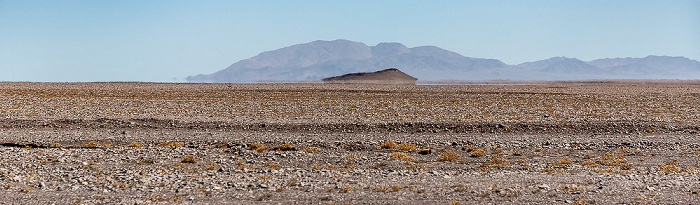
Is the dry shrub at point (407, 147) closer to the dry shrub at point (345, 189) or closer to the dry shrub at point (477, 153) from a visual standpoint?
the dry shrub at point (477, 153)

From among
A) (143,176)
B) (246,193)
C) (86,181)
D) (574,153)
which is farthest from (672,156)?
(86,181)

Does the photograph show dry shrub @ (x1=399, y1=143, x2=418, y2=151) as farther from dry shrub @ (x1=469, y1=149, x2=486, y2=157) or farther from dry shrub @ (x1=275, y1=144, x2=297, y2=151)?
dry shrub @ (x1=275, y1=144, x2=297, y2=151)

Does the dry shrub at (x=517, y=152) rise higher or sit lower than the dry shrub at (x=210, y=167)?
lower

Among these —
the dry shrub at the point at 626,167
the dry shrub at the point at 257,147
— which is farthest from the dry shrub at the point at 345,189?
the dry shrub at the point at 626,167

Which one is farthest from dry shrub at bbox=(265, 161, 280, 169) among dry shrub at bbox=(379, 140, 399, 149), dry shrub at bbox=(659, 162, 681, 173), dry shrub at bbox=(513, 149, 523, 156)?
dry shrub at bbox=(659, 162, 681, 173)

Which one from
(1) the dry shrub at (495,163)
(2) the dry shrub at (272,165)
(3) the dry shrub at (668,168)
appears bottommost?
(3) the dry shrub at (668,168)

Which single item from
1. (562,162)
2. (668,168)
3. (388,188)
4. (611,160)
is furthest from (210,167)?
(668,168)

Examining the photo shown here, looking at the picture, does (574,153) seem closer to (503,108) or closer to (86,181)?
(86,181)

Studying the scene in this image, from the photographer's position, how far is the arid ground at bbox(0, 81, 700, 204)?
1516cm

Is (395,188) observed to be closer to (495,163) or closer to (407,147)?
(495,163)

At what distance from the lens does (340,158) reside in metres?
21.7

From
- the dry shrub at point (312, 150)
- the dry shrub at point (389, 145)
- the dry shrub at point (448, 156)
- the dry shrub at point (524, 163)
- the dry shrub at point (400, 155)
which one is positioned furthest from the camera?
the dry shrub at point (389, 145)

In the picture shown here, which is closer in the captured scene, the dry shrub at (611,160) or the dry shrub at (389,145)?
the dry shrub at (611,160)

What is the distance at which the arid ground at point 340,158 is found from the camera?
15.2 metres
